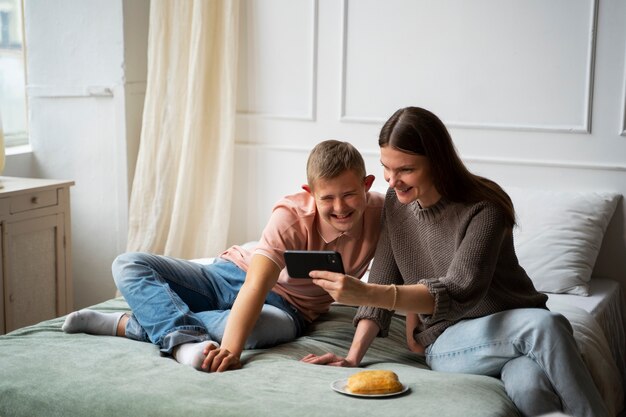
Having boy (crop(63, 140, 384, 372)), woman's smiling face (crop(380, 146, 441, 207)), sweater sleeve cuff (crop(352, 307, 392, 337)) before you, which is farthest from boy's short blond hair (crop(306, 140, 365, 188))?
sweater sleeve cuff (crop(352, 307, 392, 337))

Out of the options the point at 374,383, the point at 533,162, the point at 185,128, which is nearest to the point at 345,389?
the point at 374,383

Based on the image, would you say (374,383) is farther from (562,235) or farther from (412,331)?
(562,235)

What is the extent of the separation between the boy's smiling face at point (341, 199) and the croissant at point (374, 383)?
0.45m

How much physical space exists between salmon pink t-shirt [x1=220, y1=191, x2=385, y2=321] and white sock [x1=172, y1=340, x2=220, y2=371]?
0.29m

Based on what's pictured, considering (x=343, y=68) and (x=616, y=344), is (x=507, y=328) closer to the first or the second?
(x=616, y=344)

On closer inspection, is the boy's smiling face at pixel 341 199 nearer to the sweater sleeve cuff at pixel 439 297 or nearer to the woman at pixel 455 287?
the woman at pixel 455 287

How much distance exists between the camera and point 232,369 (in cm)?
202

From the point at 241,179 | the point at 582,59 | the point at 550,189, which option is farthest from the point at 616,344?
the point at 241,179

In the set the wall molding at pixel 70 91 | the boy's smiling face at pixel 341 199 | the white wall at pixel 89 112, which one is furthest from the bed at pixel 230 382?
the wall molding at pixel 70 91

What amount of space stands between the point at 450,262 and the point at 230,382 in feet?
2.02

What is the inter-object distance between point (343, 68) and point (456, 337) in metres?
1.58

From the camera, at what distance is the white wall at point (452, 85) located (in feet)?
9.72

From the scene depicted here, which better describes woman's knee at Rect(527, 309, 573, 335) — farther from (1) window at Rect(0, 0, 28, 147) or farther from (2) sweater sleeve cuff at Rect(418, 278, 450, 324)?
(1) window at Rect(0, 0, 28, 147)

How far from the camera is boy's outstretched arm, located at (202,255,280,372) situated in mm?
2004
